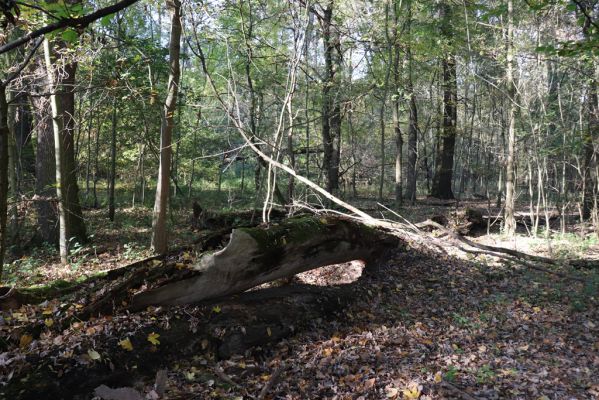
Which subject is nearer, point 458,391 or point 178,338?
point 458,391

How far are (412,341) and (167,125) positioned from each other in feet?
18.6

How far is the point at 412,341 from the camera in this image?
5078mm

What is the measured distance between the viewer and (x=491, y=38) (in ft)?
50.8

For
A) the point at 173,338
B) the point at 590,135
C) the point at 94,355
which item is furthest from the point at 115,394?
the point at 590,135

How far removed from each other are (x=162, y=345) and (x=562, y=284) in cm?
692

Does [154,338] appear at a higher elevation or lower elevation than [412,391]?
higher

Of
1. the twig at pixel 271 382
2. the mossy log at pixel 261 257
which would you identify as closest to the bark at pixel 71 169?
the mossy log at pixel 261 257

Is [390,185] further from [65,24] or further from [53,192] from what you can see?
[65,24]

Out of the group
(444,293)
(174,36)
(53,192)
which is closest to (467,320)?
(444,293)

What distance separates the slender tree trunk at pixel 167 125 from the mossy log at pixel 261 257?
120 inches

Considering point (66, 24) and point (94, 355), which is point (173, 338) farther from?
→ point (66, 24)

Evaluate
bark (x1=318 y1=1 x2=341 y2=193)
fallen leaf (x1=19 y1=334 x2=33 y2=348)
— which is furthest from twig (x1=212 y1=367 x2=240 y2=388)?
bark (x1=318 y1=1 x2=341 y2=193)

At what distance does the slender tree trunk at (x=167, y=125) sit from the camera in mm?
7297

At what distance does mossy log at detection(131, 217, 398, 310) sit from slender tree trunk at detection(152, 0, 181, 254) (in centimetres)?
305
